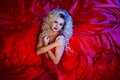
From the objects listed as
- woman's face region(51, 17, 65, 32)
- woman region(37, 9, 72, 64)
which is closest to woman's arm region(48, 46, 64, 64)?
woman region(37, 9, 72, 64)

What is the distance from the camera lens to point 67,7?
62.6 inches

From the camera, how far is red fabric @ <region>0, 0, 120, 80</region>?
153 cm

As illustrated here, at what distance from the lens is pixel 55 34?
1559 millimetres

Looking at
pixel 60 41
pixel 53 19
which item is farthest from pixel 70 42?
pixel 53 19

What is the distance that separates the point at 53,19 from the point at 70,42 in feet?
0.52

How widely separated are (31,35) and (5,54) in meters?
0.18

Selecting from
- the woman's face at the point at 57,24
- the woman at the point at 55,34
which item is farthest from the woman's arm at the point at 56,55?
the woman's face at the point at 57,24

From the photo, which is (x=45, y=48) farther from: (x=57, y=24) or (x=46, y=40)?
(x=57, y=24)

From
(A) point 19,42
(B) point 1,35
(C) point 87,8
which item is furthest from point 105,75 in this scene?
(B) point 1,35

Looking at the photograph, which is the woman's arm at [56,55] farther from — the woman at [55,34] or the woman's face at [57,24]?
the woman's face at [57,24]

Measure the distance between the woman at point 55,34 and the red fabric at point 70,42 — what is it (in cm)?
3

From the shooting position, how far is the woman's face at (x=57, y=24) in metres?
1.54

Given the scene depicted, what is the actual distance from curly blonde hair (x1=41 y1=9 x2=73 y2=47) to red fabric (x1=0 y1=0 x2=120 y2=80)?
0.09 ft

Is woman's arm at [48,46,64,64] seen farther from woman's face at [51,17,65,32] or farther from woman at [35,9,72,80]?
woman's face at [51,17,65,32]
